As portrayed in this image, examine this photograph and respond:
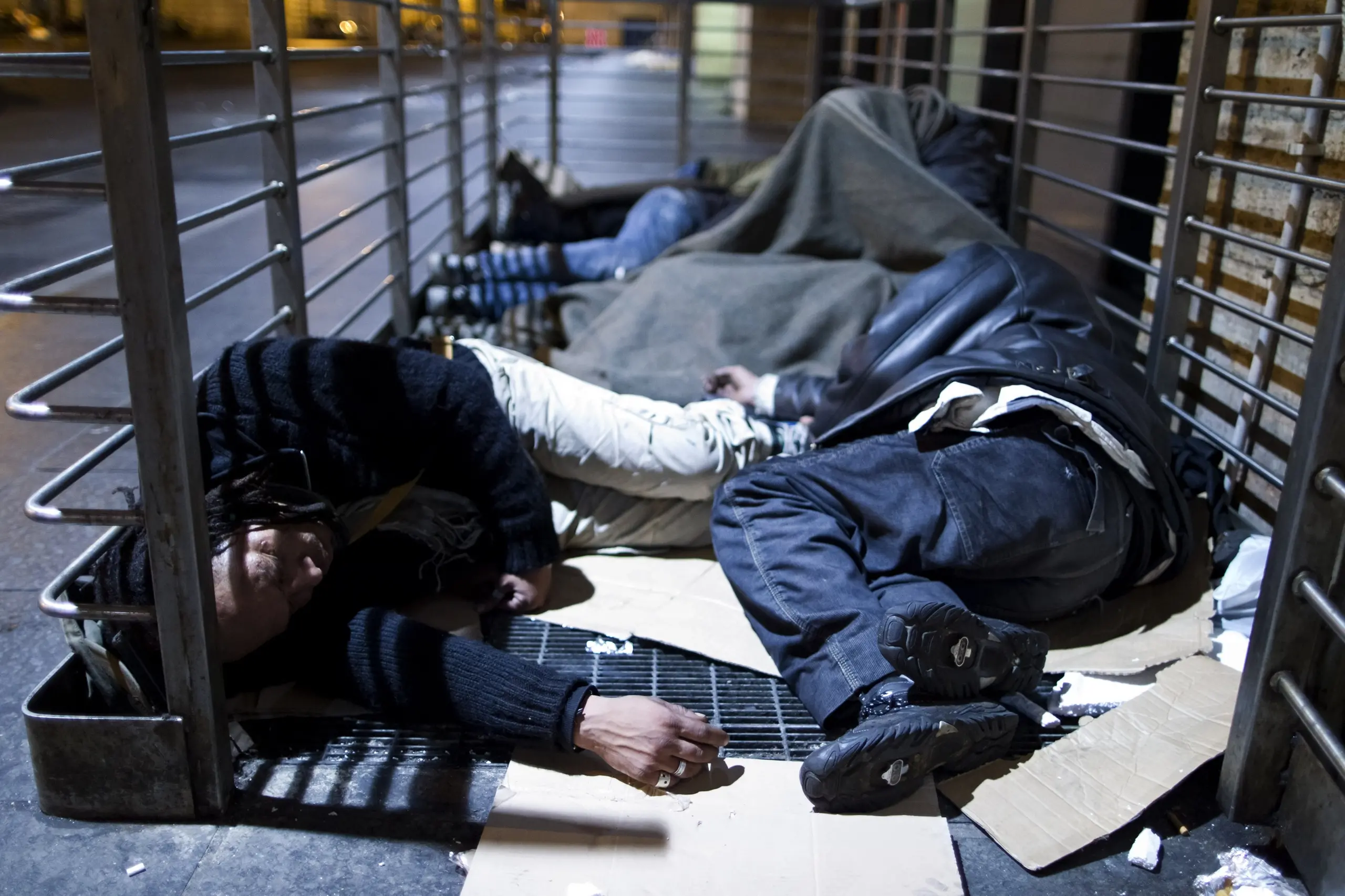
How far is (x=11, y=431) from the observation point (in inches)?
135

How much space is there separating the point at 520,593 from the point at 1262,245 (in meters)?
1.81

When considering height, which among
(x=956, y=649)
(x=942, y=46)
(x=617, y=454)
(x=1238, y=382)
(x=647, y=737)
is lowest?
(x=647, y=737)

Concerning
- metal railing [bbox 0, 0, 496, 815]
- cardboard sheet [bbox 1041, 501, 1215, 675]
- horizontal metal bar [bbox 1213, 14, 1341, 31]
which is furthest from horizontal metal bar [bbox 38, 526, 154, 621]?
horizontal metal bar [bbox 1213, 14, 1341, 31]

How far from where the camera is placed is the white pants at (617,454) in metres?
2.64

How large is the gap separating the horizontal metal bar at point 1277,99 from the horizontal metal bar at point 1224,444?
0.73 m

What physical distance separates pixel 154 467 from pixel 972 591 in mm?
1581

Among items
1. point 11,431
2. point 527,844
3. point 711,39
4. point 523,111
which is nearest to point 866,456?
point 527,844

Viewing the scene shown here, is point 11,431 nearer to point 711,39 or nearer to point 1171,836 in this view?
point 1171,836

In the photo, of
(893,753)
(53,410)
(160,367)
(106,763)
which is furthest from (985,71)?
(106,763)

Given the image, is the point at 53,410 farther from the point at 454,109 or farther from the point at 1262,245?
the point at 454,109

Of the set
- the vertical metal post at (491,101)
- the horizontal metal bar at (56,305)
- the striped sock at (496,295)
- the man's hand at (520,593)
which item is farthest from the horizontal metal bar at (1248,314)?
the vertical metal post at (491,101)

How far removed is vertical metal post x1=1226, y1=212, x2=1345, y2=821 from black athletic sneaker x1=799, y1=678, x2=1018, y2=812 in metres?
0.39

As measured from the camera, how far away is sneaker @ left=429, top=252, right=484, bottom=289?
4.63 m

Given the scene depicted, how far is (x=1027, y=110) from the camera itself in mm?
3857
